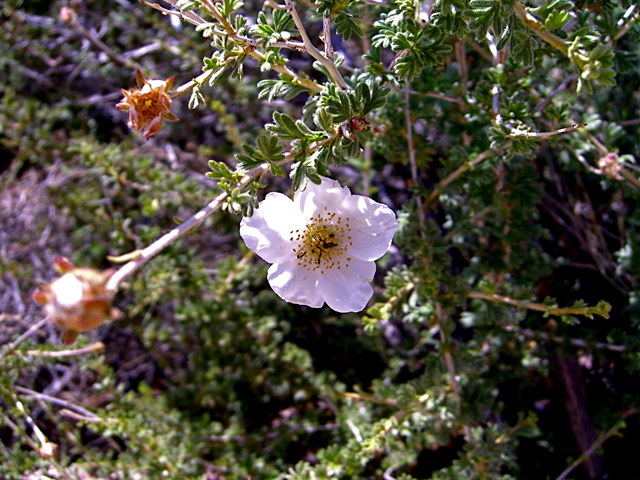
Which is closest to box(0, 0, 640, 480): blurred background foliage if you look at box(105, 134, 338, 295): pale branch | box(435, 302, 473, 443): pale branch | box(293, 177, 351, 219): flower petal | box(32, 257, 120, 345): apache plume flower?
box(435, 302, 473, 443): pale branch

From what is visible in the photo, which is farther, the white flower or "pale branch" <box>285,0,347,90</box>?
the white flower

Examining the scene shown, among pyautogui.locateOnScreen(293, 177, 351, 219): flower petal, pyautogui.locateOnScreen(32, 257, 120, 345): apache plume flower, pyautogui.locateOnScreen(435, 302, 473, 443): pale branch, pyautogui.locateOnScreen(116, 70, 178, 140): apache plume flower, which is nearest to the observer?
pyautogui.locateOnScreen(32, 257, 120, 345): apache plume flower

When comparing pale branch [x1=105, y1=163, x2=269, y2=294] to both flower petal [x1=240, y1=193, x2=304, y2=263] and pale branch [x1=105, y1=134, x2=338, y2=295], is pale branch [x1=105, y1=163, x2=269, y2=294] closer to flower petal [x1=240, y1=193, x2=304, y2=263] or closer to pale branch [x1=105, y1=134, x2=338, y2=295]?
pale branch [x1=105, y1=134, x2=338, y2=295]

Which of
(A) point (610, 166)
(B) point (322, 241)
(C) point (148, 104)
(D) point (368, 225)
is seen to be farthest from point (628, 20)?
(C) point (148, 104)

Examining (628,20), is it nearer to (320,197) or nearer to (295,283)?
(320,197)

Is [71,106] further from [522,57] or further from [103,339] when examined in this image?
[522,57]

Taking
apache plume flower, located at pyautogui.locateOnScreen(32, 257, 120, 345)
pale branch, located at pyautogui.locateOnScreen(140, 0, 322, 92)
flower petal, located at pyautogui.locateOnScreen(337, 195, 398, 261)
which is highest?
pale branch, located at pyautogui.locateOnScreen(140, 0, 322, 92)
